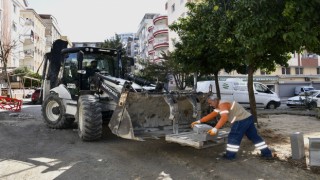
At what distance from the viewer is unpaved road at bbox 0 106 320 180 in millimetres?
5949

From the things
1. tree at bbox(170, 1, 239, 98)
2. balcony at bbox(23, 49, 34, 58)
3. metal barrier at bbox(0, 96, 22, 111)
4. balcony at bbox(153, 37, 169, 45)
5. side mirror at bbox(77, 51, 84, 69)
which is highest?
balcony at bbox(153, 37, 169, 45)

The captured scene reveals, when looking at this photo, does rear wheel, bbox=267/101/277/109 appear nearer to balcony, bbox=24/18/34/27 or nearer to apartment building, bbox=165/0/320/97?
apartment building, bbox=165/0/320/97

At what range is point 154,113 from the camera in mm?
8016

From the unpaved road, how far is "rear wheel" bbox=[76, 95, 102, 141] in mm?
258

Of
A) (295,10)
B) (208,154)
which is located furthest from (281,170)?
(295,10)

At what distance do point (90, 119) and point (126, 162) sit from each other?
1.84 meters

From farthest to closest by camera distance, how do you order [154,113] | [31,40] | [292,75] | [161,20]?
1. [161,20]
2. [31,40]
3. [292,75]
4. [154,113]

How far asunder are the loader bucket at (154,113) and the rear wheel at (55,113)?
3.63m

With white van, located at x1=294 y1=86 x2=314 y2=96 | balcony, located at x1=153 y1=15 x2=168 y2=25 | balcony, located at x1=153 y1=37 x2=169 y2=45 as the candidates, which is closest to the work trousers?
white van, located at x1=294 y1=86 x2=314 y2=96

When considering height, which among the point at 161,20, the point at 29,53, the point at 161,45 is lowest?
the point at 29,53

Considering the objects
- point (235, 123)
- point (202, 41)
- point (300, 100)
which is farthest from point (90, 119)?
point (300, 100)

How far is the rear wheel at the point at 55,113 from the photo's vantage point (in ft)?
34.8

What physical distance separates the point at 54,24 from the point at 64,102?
74783 millimetres

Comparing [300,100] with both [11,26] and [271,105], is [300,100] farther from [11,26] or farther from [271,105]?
[11,26]
